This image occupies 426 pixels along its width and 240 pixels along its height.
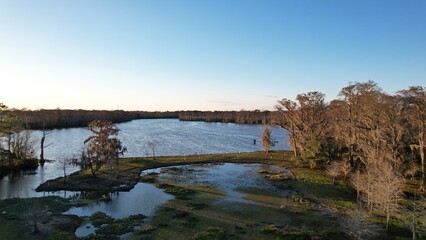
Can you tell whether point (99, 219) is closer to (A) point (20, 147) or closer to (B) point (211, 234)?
(B) point (211, 234)

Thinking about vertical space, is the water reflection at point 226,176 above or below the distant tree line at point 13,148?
below

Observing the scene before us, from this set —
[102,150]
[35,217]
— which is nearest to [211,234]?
[35,217]

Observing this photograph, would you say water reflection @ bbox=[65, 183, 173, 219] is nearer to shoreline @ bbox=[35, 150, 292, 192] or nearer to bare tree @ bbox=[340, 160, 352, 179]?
shoreline @ bbox=[35, 150, 292, 192]

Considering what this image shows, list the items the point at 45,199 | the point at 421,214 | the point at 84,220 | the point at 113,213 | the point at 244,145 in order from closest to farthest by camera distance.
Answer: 1. the point at 421,214
2. the point at 84,220
3. the point at 113,213
4. the point at 45,199
5. the point at 244,145

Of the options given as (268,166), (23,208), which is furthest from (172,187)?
(268,166)

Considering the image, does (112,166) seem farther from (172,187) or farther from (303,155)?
(303,155)

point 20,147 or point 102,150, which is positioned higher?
point 102,150

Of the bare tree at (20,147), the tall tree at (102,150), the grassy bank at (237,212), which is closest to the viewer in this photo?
the grassy bank at (237,212)

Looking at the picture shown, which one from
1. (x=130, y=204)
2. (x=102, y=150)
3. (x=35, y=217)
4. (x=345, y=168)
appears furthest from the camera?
(x=345, y=168)

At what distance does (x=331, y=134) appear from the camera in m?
60.1

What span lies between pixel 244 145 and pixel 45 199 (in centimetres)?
6435

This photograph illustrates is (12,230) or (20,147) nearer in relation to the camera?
(12,230)

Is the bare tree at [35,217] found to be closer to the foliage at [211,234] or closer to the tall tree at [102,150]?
the foliage at [211,234]

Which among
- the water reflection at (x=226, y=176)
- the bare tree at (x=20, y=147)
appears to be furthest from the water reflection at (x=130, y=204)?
the bare tree at (x=20, y=147)
